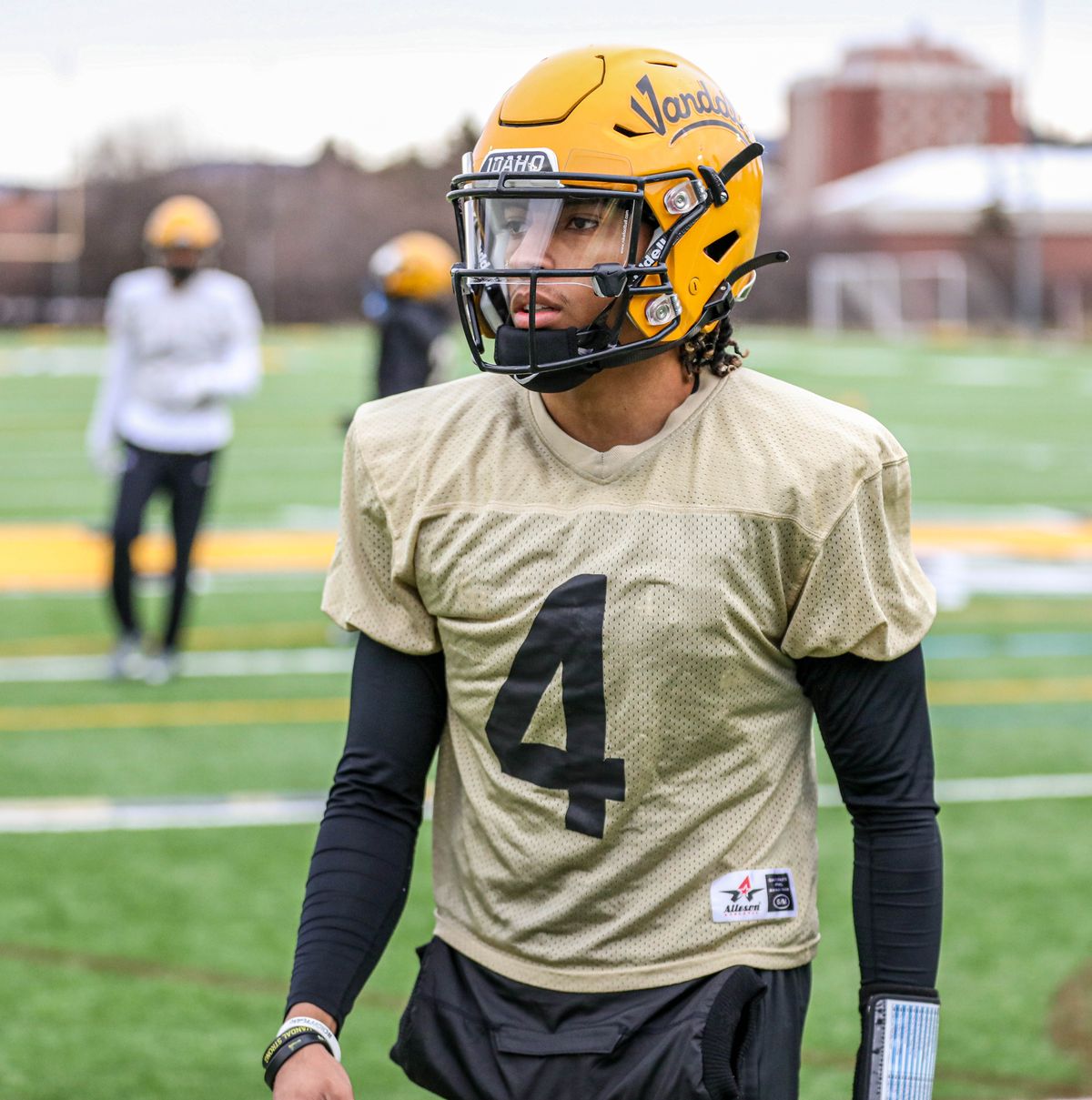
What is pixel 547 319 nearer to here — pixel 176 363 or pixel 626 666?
pixel 626 666

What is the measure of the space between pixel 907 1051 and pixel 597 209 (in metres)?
1.08

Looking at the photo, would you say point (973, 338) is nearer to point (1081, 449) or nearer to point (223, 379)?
point (1081, 449)

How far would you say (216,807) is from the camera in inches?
254

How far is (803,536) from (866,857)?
0.41m

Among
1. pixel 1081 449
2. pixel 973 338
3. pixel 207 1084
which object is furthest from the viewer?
pixel 973 338

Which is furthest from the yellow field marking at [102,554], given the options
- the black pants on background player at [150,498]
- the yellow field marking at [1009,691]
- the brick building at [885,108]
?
the brick building at [885,108]

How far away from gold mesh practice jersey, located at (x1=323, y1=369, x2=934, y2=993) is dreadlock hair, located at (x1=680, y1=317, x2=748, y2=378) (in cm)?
6

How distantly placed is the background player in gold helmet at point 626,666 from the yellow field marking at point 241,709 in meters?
5.19

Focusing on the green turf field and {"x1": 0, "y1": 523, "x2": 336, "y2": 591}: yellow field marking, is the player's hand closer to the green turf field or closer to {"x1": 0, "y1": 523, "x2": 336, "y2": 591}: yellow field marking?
the green turf field

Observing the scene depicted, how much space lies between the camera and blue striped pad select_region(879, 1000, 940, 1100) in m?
2.20

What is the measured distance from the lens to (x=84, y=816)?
249 inches

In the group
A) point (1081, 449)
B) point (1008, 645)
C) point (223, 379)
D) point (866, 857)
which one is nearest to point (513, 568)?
point (866, 857)

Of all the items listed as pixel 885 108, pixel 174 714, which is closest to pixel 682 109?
pixel 174 714

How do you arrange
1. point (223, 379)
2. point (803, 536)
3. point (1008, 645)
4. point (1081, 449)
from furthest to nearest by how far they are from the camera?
1. point (1081, 449)
2. point (1008, 645)
3. point (223, 379)
4. point (803, 536)
